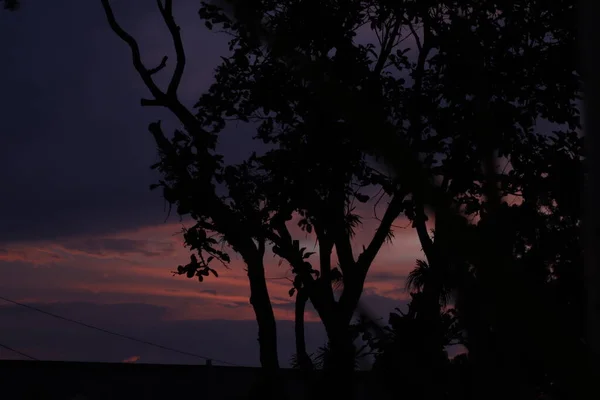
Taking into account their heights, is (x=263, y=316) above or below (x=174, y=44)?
below

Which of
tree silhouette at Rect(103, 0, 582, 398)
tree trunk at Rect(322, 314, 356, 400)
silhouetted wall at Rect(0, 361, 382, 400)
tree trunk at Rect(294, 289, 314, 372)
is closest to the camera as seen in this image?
tree trunk at Rect(322, 314, 356, 400)

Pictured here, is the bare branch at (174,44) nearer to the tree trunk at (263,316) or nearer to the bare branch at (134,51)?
the bare branch at (134,51)

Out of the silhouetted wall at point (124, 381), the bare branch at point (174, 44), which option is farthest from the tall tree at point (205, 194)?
the silhouetted wall at point (124, 381)

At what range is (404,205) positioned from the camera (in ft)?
39.1

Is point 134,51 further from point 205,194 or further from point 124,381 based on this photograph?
point 124,381

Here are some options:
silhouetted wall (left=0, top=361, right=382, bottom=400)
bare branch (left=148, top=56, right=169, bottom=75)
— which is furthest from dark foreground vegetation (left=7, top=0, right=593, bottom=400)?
silhouetted wall (left=0, top=361, right=382, bottom=400)

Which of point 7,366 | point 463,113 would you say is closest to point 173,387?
point 7,366

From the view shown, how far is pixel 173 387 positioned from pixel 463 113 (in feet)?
40.2

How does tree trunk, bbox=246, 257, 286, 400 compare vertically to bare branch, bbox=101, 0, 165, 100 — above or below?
below

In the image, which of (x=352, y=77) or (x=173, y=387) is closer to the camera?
(x=352, y=77)

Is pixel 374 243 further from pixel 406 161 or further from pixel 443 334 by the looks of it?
pixel 406 161

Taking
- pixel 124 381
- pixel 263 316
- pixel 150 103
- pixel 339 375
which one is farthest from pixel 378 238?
pixel 124 381

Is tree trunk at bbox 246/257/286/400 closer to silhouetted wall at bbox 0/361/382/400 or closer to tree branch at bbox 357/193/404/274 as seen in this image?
tree branch at bbox 357/193/404/274

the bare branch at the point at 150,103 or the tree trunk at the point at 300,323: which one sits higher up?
the bare branch at the point at 150,103
